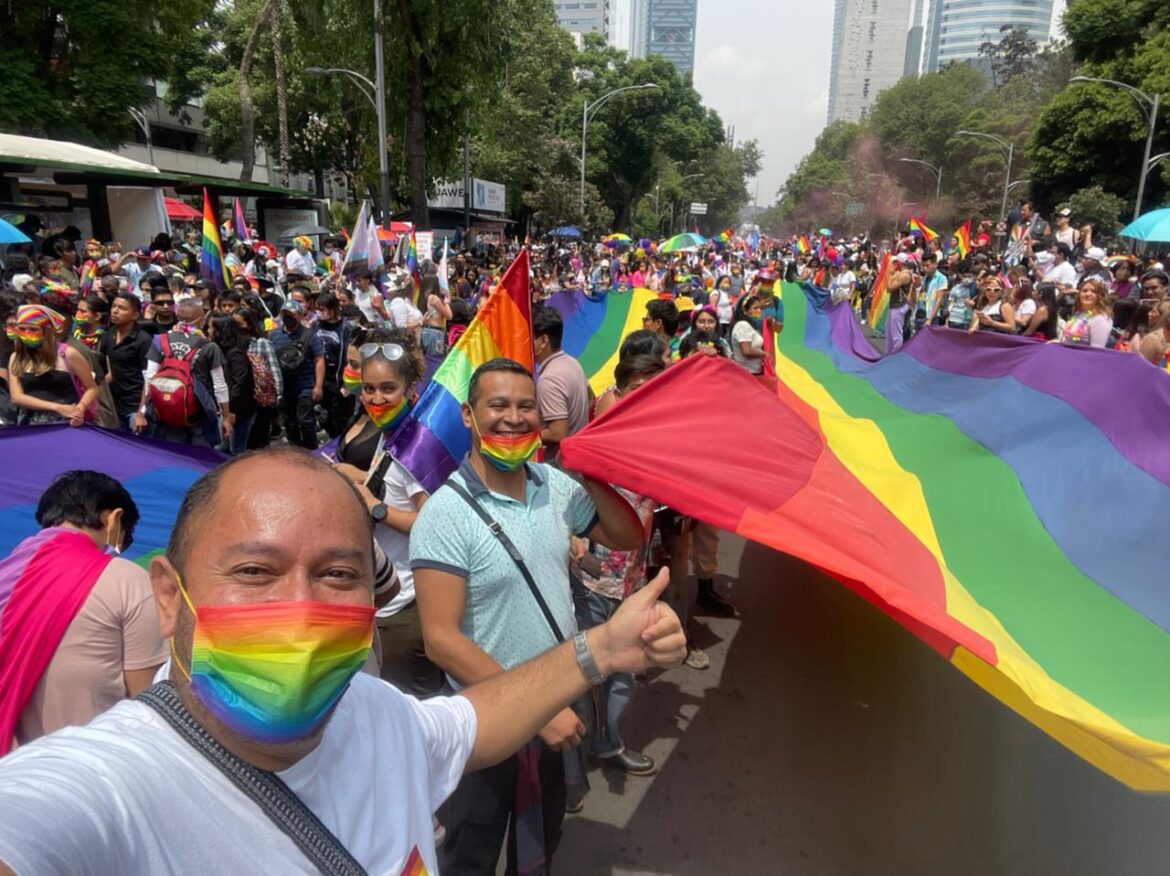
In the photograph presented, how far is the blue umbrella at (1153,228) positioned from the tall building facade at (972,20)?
206055mm

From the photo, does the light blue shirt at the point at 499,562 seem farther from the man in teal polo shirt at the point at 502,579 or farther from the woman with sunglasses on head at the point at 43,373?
the woman with sunglasses on head at the point at 43,373

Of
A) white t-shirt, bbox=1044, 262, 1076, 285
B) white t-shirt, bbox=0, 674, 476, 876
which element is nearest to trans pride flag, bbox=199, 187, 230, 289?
white t-shirt, bbox=0, 674, 476, 876

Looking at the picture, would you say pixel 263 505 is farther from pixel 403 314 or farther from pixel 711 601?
pixel 403 314

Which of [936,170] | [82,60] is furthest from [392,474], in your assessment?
[936,170]

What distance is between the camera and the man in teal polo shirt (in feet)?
7.22

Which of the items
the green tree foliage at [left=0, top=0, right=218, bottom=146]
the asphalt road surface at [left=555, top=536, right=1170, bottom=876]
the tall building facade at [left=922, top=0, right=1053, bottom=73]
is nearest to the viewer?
the asphalt road surface at [left=555, top=536, right=1170, bottom=876]

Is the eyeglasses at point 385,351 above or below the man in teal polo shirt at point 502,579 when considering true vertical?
above

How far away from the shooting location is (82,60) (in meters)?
25.8

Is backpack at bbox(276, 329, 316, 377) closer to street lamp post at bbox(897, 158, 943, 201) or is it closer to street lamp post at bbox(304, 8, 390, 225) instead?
street lamp post at bbox(304, 8, 390, 225)

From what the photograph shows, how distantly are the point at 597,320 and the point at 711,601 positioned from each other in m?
5.28

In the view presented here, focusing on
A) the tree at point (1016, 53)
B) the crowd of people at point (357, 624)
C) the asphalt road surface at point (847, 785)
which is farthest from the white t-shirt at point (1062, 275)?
the tree at point (1016, 53)

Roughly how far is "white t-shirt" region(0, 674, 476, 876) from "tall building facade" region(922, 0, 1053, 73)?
21913cm

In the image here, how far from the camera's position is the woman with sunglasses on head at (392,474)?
304 cm

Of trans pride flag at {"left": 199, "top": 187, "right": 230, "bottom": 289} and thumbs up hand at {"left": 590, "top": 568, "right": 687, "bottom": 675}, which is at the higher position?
trans pride flag at {"left": 199, "top": 187, "right": 230, "bottom": 289}
